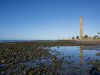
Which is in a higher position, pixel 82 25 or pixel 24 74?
→ pixel 82 25

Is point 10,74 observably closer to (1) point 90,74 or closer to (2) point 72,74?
(2) point 72,74

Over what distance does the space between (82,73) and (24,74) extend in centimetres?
400

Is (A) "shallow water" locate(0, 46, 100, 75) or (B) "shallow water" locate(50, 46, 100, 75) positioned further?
(B) "shallow water" locate(50, 46, 100, 75)

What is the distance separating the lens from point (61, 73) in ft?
38.2

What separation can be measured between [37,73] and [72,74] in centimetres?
244

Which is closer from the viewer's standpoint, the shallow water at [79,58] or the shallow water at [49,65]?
the shallow water at [49,65]

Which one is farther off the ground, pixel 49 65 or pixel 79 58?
pixel 79 58

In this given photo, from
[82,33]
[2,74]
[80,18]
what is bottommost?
[2,74]

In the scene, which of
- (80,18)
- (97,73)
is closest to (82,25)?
(80,18)

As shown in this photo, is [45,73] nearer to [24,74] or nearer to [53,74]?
[53,74]

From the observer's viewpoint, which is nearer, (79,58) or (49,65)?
(49,65)

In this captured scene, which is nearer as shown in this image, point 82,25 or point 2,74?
point 2,74

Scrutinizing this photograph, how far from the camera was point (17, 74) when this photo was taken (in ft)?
37.3

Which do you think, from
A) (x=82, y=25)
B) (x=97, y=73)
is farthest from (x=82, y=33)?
(x=97, y=73)
